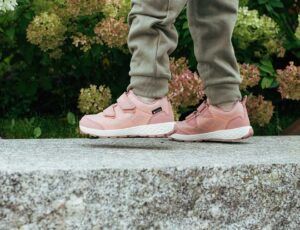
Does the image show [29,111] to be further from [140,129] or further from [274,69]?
[140,129]

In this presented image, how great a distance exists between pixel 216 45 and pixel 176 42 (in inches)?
10.8

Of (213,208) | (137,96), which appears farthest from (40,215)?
(137,96)

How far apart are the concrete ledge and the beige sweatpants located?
0.82ft

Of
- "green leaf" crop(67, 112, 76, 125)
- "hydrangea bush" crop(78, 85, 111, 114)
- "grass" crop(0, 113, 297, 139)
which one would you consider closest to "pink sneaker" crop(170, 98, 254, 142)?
"hydrangea bush" crop(78, 85, 111, 114)

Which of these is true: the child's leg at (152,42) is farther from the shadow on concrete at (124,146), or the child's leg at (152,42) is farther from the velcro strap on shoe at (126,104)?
the shadow on concrete at (124,146)

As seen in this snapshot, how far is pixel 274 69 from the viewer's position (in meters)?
4.23

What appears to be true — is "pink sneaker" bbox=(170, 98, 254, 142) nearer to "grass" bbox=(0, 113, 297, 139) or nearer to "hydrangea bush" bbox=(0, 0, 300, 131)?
"hydrangea bush" bbox=(0, 0, 300, 131)

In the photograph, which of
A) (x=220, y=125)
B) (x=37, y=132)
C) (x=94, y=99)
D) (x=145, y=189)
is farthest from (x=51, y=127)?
(x=145, y=189)

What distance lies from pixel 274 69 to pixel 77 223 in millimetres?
2503

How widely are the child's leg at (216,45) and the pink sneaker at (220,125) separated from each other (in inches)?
1.8

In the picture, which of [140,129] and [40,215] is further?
[140,129]

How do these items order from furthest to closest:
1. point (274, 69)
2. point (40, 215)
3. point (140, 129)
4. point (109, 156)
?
1. point (274, 69)
2. point (140, 129)
3. point (109, 156)
4. point (40, 215)

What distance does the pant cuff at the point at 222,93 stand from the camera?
Result: 2.74 metres

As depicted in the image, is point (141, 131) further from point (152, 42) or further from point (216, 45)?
point (216, 45)
